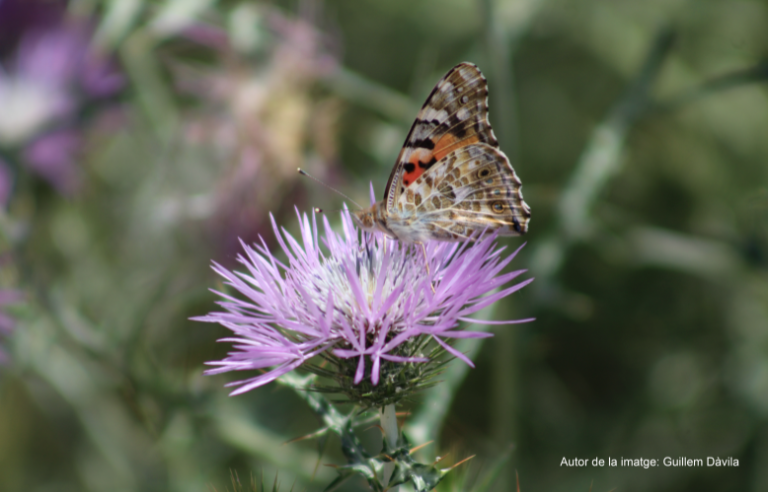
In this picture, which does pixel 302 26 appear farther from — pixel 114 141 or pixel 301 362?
pixel 301 362

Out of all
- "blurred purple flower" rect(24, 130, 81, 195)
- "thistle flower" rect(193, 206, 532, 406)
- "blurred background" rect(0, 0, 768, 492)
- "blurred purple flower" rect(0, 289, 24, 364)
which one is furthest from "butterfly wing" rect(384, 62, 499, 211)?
"blurred purple flower" rect(24, 130, 81, 195)

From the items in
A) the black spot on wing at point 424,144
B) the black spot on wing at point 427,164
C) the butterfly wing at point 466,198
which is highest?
the black spot on wing at point 424,144

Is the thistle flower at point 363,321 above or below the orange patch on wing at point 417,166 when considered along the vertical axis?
below

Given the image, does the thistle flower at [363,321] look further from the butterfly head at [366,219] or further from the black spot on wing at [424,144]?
the black spot on wing at [424,144]

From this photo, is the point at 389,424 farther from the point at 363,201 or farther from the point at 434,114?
the point at 363,201

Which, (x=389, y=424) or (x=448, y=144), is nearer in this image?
(x=389, y=424)

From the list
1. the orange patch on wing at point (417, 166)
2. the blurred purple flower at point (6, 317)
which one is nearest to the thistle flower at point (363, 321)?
the orange patch on wing at point (417, 166)

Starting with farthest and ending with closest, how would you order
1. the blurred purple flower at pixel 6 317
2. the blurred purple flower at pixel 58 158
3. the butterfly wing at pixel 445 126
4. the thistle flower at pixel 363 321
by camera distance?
the blurred purple flower at pixel 58 158 → the blurred purple flower at pixel 6 317 → the butterfly wing at pixel 445 126 → the thistle flower at pixel 363 321

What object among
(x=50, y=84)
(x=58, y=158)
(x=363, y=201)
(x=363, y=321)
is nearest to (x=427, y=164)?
(x=363, y=321)

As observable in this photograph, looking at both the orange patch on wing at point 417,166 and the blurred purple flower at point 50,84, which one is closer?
the orange patch on wing at point 417,166
